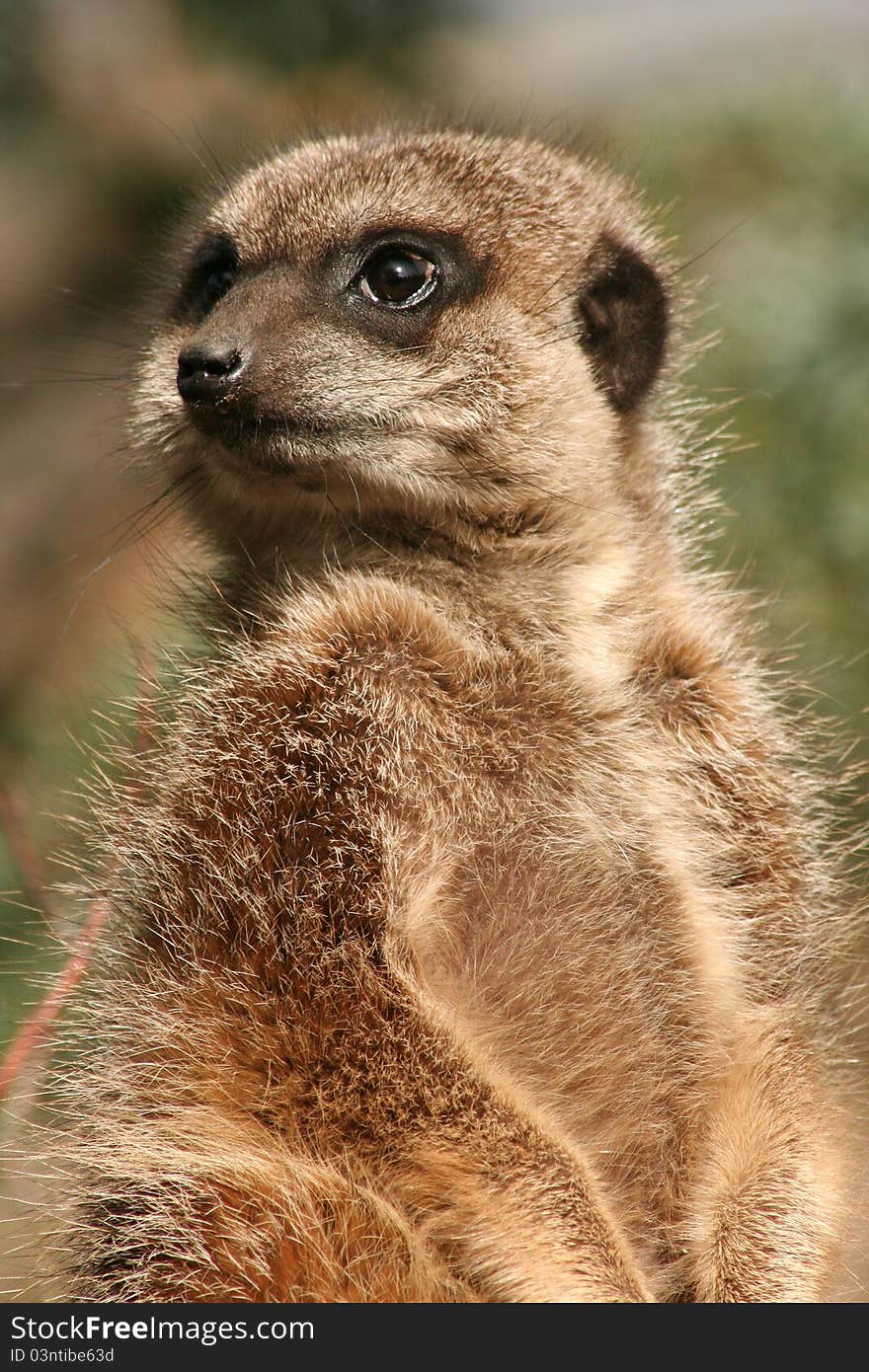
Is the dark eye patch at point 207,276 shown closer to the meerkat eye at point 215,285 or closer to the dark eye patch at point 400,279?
the meerkat eye at point 215,285

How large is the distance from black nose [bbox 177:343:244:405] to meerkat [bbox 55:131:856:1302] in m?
0.01

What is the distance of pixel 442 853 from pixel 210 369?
4.20 ft

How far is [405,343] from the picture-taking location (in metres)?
3.38

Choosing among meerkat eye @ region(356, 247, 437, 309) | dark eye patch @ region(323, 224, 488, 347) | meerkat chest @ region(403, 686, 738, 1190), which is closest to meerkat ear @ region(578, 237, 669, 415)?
dark eye patch @ region(323, 224, 488, 347)

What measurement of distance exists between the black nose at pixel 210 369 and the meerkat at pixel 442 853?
0.04ft

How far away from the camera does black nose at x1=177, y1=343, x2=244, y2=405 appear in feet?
10.3

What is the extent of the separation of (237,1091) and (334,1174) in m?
0.30

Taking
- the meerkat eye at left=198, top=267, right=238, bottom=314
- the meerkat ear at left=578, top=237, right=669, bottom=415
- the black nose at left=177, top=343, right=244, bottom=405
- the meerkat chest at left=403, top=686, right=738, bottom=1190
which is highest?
the meerkat eye at left=198, top=267, right=238, bottom=314

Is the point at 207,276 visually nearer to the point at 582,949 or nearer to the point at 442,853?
the point at 442,853

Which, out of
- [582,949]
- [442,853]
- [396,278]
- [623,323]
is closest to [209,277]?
[396,278]

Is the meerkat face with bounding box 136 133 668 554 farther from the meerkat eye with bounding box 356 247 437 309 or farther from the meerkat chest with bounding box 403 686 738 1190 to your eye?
the meerkat chest with bounding box 403 686 738 1190

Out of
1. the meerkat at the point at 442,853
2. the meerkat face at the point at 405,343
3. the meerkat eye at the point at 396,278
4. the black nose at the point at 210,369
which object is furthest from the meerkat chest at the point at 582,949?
the meerkat eye at the point at 396,278

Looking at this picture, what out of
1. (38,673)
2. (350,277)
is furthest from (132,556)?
(350,277)

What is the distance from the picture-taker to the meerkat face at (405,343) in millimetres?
3223
